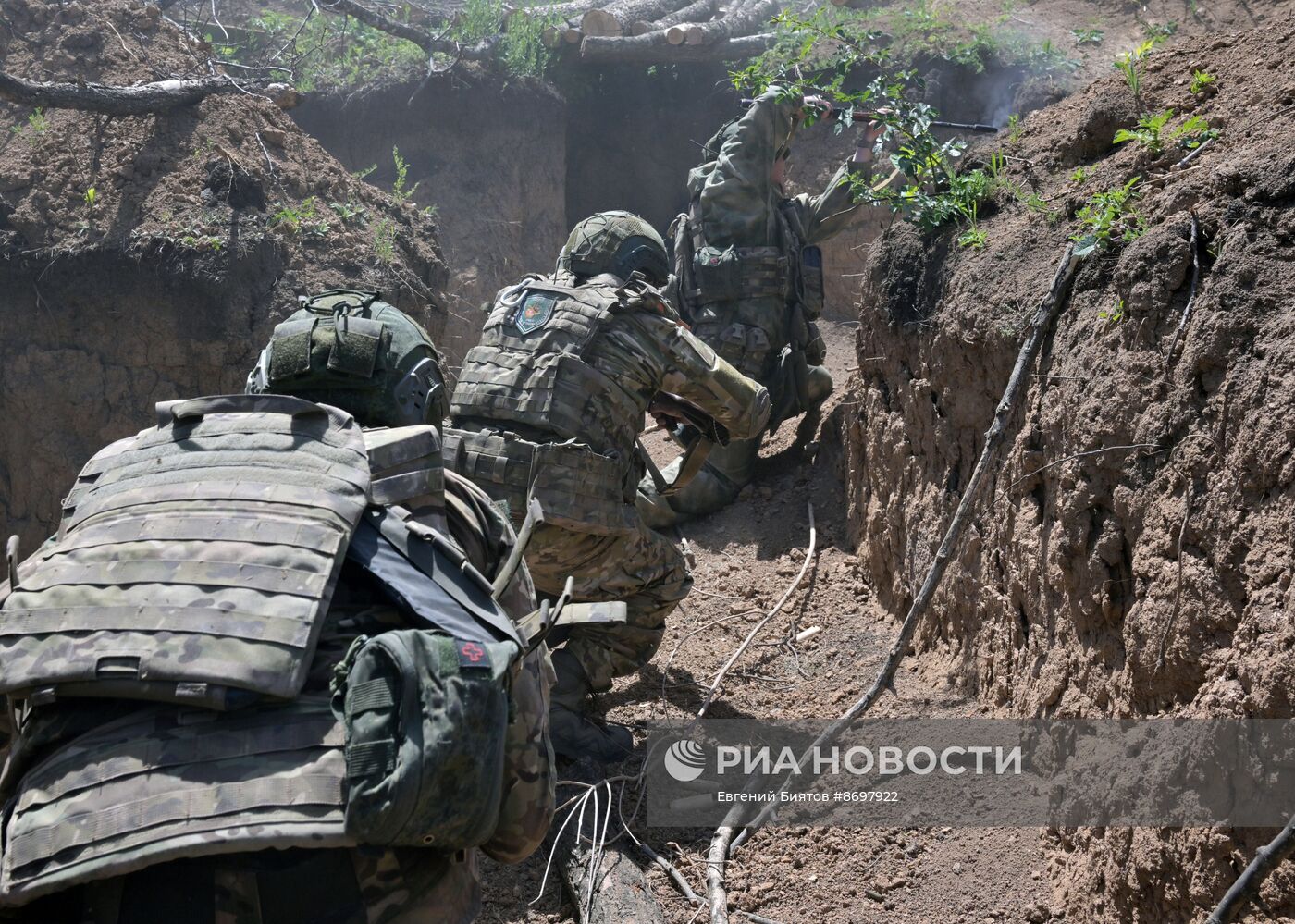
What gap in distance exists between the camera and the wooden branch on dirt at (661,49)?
1052 cm

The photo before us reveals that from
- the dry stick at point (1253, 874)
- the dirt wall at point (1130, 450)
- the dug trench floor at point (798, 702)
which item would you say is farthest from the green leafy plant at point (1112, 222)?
the dry stick at point (1253, 874)

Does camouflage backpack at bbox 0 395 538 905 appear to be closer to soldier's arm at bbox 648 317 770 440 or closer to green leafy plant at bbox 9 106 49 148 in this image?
soldier's arm at bbox 648 317 770 440

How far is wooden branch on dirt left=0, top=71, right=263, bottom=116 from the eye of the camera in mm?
6555

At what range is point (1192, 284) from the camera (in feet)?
9.88

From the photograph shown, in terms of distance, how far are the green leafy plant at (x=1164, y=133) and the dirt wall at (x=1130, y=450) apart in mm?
62

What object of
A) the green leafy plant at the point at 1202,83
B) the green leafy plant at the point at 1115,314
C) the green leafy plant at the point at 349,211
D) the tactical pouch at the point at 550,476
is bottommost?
the tactical pouch at the point at 550,476

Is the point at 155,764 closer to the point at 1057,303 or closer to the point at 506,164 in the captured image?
the point at 1057,303

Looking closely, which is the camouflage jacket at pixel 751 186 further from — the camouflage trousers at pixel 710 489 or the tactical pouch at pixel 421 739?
the tactical pouch at pixel 421 739

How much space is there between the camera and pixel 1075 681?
127 inches

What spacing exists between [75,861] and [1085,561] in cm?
253

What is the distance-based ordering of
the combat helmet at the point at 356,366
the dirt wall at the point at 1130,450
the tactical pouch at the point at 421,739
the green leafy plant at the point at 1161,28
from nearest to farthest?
the tactical pouch at the point at 421,739, the dirt wall at the point at 1130,450, the combat helmet at the point at 356,366, the green leafy plant at the point at 1161,28

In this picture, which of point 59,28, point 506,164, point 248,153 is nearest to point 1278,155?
point 248,153

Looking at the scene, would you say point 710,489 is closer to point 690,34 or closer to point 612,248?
point 612,248

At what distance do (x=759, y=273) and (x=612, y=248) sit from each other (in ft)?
7.14
